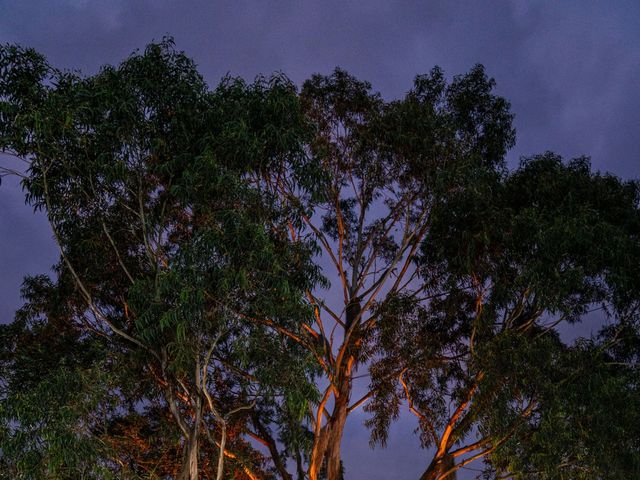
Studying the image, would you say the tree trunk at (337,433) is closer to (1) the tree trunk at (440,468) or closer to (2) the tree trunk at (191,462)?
(1) the tree trunk at (440,468)

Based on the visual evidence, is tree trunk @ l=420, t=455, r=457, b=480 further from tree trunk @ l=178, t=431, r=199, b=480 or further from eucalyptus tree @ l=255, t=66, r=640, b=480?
tree trunk @ l=178, t=431, r=199, b=480

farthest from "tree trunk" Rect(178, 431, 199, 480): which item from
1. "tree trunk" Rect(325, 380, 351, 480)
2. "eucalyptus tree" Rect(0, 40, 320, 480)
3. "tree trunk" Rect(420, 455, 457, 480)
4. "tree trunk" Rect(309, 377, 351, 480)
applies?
"tree trunk" Rect(420, 455, 457, 480)

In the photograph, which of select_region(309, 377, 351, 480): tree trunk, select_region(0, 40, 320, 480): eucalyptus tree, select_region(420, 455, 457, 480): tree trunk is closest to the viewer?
select_region(0, 40, 320, 480): eucalyptus tree

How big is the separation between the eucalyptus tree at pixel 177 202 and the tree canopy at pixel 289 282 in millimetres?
31

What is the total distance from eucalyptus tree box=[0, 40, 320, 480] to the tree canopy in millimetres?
31

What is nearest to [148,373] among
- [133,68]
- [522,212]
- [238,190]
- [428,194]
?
[238,190]

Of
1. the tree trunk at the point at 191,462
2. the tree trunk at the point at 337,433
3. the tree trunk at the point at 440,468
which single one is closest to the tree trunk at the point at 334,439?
the tree trunk at the point at 337,433

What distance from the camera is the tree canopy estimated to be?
343 inches

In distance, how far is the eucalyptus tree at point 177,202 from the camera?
858 cm

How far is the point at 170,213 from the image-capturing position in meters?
10.5

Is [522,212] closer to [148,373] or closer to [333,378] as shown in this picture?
[333,378]

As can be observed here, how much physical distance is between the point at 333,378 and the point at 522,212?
3911mm

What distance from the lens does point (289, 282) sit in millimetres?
9406

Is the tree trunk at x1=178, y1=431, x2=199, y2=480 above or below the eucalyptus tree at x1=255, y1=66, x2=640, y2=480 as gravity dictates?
below
